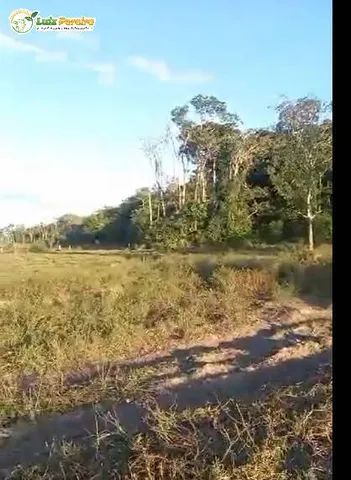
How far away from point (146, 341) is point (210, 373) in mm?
375

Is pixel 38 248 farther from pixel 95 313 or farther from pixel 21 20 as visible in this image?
pixel 21 20

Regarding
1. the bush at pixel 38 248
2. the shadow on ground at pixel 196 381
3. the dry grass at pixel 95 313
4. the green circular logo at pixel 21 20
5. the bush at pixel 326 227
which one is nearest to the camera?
the bush at pixel 326 227

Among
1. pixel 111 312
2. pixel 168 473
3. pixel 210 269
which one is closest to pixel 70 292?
pixel 111 312

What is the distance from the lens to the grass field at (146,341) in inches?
52.7

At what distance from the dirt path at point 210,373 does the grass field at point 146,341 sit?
0.06 meters

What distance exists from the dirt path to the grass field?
0.20 feet

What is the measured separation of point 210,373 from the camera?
239 centimetres

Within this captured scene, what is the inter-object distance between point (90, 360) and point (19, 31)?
1623 millimetres

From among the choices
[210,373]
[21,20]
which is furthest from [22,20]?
[210,373]

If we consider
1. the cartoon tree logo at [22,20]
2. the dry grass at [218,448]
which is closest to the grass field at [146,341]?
the dry grass at [218,448]

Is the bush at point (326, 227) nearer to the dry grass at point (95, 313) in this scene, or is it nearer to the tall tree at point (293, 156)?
the tall tree at point (293, 156)

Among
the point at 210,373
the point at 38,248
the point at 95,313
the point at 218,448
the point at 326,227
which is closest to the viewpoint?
the point at 326,227

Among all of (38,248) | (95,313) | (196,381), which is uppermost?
(38,248)
